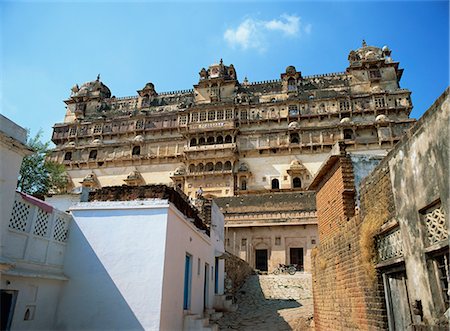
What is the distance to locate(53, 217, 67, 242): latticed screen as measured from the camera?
29.5ft

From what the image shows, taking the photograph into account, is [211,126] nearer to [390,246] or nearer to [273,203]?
[273,203]

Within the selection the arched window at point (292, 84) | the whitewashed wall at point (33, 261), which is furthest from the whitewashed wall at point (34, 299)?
the arched window at point (292, 84)

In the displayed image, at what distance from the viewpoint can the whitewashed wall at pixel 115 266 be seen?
28.0 ft

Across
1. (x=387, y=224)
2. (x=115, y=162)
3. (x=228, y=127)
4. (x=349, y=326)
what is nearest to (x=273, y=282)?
(x=349, y=326)

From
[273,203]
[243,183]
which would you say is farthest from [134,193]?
[243,183]

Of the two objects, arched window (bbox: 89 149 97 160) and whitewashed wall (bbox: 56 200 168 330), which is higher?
arched window (bbox: 89 149 97 160)

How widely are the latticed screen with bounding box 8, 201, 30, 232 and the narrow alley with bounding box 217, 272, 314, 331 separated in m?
8.03

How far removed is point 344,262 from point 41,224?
7173mm

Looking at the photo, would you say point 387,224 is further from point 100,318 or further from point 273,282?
point 273,282

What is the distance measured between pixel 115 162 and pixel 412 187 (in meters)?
42.0

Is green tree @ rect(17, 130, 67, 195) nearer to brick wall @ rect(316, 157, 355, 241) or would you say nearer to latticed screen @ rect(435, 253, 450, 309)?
brick wall @ rect(316, 157, 355, 241)

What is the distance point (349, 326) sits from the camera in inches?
301

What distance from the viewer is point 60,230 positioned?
920 cm

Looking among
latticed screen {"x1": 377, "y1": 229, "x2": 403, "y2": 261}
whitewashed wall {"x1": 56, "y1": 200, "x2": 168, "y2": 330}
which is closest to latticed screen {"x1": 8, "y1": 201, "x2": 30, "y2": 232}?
whitewashed wall {"x1": 56, "y1": 200, "x2": 168, "y2": 330}
